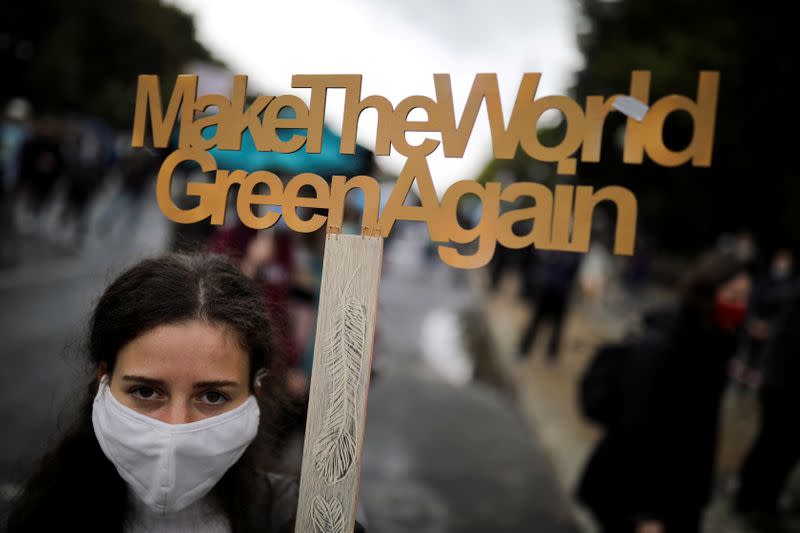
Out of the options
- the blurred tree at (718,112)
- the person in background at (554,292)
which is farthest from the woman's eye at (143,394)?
the blurred tree at (718,112)

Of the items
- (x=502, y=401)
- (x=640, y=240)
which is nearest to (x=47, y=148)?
(x=502, y=401)

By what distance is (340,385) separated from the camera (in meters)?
1.34

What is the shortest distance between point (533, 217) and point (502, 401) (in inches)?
240

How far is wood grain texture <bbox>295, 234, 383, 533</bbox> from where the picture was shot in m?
1.32

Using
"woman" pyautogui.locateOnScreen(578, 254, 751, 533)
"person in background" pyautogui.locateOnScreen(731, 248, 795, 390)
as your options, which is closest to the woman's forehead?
"woman" pyautogui.locateOnScreen(578, 254, 751, 533)

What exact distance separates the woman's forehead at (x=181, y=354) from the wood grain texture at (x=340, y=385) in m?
0.22

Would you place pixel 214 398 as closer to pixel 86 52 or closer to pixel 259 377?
pixel 259 377

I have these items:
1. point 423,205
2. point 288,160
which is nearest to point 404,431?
point 288,160

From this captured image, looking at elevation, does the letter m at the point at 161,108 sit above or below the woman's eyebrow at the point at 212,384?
above

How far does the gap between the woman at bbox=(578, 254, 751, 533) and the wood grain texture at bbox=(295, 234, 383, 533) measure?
1.80 m

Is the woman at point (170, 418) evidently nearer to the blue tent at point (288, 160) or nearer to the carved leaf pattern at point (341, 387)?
the carved leaf pattern at point (341, 387)

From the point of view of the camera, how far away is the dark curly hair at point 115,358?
1384 millimetres

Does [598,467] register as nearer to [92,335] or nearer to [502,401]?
[92,335]

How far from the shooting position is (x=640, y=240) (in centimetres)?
1543
